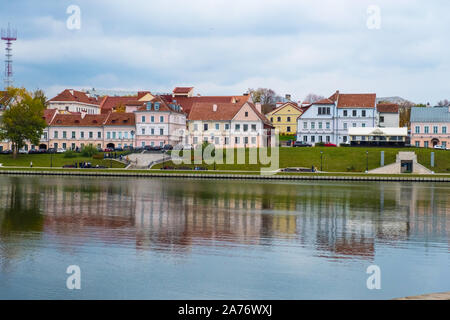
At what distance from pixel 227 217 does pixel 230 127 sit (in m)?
71.2

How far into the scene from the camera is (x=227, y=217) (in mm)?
33281

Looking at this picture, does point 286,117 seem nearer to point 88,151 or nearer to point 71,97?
point 88,151

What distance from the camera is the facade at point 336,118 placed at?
342 ft

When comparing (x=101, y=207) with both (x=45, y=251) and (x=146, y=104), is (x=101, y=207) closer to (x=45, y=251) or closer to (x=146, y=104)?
(x=45, y=251)

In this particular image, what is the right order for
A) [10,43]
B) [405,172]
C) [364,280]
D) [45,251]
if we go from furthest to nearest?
[10,43], [405,172], [45,251], [364,280]

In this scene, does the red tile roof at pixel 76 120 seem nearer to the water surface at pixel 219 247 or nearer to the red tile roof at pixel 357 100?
the red tile roof at pixel 357 100

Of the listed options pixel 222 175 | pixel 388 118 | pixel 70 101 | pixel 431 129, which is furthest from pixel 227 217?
pixel 70 101

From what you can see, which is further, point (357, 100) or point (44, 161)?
point (357, 100)

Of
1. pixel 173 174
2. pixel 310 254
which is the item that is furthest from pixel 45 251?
pixel 173 174

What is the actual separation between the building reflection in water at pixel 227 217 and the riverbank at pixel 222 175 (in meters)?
18.4

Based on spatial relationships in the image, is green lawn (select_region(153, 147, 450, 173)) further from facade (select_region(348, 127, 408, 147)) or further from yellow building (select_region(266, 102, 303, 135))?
yellow building (select_region(266, 102, 303, 135))

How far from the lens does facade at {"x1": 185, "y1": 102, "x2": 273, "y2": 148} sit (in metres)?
103

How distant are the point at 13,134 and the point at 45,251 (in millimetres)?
79087
